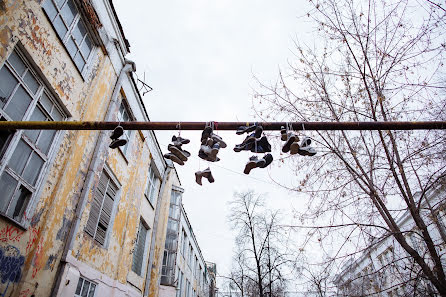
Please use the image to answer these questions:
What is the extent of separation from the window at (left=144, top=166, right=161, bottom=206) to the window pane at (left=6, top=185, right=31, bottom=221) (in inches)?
282

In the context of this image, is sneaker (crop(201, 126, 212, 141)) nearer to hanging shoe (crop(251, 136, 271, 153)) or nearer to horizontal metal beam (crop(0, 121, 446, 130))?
horizontal metal beam (crop(0, 121, 446, 130))

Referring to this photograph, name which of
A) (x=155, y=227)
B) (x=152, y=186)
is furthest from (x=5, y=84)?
(x=155, y=227)

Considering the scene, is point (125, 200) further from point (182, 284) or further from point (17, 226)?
point (182, 284)

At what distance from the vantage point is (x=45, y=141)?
18.6ft

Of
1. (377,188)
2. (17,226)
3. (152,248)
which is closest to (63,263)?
(17,226)

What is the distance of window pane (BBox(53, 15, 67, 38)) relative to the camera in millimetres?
6019

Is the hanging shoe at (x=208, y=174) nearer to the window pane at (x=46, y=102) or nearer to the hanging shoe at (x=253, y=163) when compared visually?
the hanging shoe at (x=253, y=163)

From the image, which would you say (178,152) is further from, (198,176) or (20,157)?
(20,157)

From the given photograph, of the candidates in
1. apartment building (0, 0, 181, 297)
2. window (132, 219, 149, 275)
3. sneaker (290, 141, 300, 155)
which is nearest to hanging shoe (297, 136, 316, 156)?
sneaker (290, 141, 300, 155)

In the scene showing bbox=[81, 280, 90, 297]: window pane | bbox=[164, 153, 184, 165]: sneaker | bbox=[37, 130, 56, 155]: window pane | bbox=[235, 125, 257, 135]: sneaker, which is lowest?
bbox=[81, 280, 90, 297]: window pane

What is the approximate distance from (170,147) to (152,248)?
9.04 m

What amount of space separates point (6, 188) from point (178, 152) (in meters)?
2.92

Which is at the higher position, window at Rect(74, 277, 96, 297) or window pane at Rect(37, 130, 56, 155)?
window pane at Rect(37, 130, 56, 155)

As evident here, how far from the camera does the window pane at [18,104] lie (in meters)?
4.77
